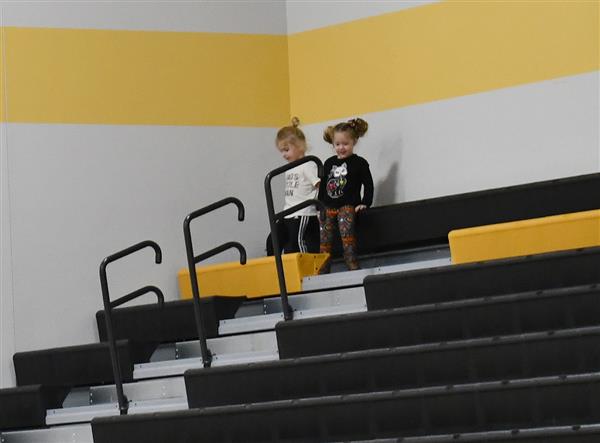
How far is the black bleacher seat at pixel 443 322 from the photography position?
5.45m

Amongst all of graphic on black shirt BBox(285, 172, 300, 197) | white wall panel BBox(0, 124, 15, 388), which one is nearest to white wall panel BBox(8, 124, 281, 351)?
A: white wall panel BBox(0, 124, 15, 388)

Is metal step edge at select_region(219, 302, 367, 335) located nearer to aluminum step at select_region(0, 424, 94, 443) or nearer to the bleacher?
the bleacher

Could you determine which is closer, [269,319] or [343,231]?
[269,319]

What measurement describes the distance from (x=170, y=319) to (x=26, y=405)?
792mm

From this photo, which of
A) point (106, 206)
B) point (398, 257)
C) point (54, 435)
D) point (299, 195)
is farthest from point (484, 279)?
point (106, 206)

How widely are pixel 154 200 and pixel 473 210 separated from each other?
69.0 inches

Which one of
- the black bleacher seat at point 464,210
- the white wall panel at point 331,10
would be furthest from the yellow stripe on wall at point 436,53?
the black bleacher seat at point 464,210

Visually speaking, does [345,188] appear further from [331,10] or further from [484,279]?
[484,279]

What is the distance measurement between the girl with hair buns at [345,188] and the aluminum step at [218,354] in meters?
0.68

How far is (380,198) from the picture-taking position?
7.46 metres

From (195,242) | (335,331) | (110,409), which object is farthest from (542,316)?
(195,242)

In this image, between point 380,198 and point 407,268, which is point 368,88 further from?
point 407,268

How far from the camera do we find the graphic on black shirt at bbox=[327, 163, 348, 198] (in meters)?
7.06

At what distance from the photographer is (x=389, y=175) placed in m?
7.43
